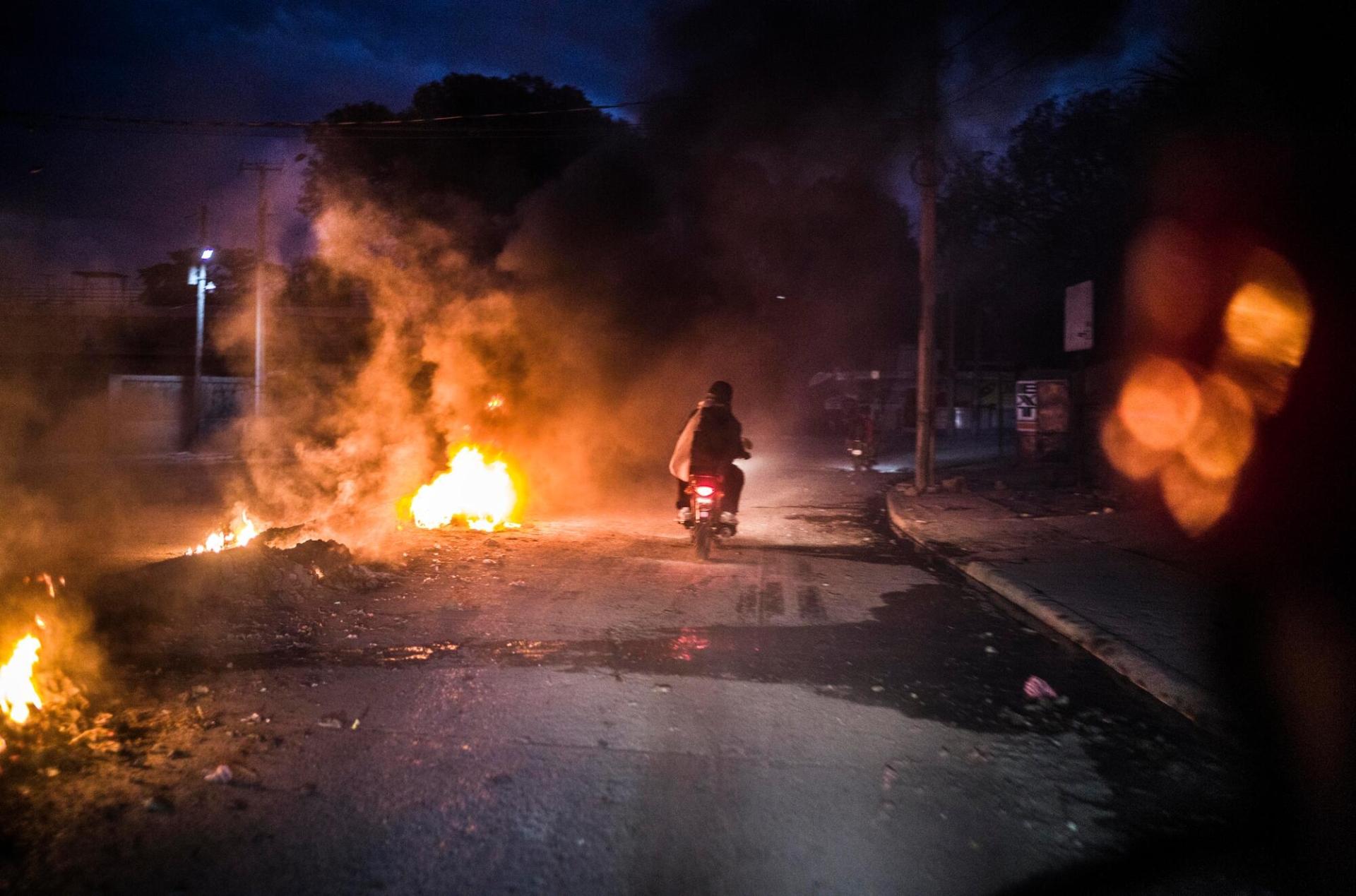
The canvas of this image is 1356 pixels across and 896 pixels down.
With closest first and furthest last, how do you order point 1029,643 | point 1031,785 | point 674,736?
point 1031,785, point 674,736, point 1029,643

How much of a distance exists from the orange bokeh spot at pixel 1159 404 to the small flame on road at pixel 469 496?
9201 mm

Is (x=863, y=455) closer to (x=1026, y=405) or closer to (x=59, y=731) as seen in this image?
(x=1026, y=405)

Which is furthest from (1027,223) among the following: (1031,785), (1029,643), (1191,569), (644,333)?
(1031,785)

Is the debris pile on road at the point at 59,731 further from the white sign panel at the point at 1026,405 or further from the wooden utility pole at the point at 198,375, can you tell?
Result: the wooden utility pole at the point at 198,375

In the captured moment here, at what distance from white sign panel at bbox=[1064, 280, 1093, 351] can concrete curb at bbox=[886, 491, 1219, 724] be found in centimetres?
391

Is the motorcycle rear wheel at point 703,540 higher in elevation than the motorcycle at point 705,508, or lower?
lower

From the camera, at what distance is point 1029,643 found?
6.12 metres

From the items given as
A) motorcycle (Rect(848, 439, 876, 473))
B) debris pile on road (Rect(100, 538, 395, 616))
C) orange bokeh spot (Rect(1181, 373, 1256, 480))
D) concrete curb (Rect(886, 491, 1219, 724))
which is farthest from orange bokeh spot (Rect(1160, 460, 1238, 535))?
debris pile on road (Rect(100, 538, 395, 616))

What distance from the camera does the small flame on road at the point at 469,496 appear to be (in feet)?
35.2

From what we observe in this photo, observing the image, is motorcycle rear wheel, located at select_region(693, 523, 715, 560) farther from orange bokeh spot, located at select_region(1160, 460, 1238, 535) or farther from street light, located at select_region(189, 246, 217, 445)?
street light, located at select_region(189, 246, 217, 445)

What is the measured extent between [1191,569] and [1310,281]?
145 inches

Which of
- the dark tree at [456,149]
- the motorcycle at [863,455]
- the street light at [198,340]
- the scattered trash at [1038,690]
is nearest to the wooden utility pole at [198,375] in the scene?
the street light at [198,340]

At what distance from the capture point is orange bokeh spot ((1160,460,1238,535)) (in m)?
11.4

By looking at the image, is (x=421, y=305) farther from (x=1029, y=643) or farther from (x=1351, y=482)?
(x=1351, y=482)
